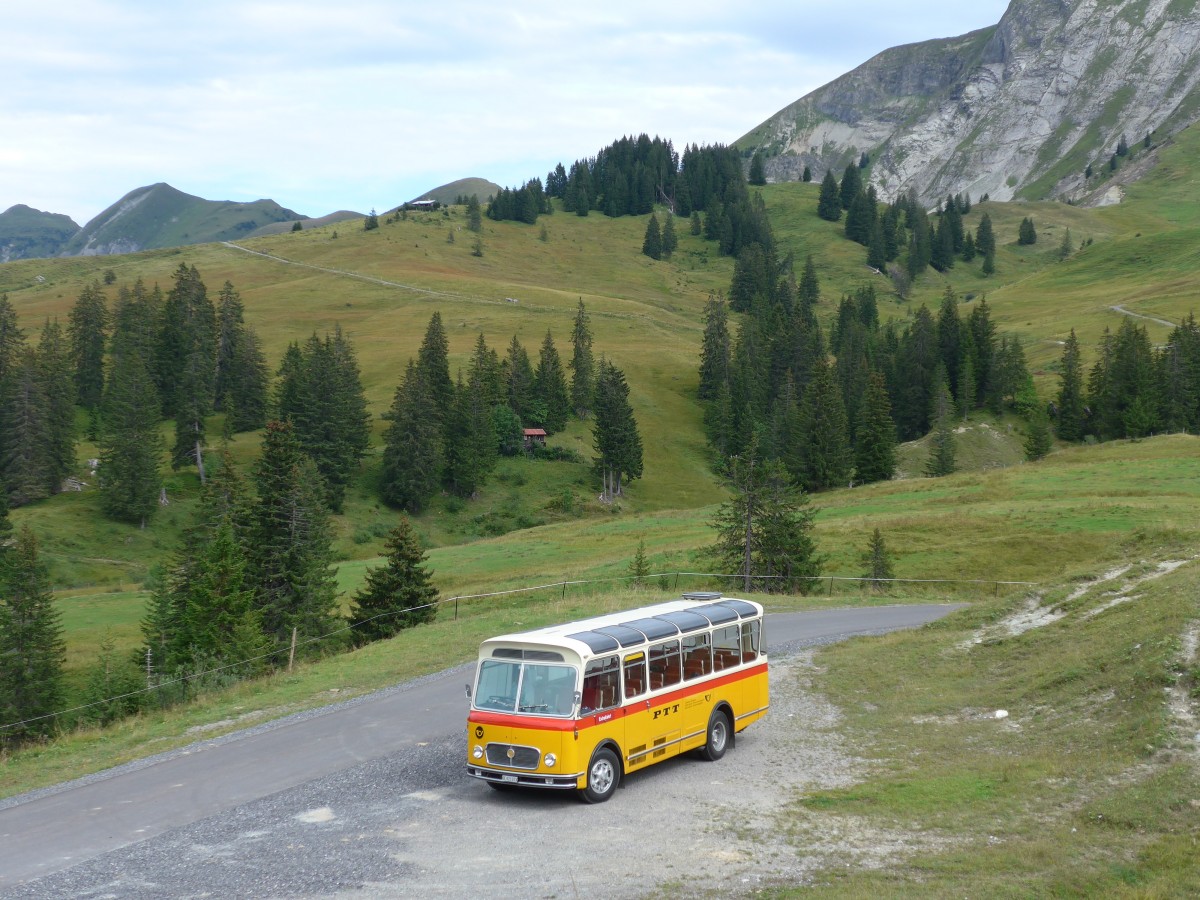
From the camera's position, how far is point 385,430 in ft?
364

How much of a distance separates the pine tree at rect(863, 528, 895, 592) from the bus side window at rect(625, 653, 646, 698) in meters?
30.4

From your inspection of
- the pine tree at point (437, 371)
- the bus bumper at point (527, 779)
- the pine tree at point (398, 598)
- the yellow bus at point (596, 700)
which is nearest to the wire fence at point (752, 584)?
the pine tree at point (398, 598)

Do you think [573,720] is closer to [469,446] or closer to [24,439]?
[469,446]

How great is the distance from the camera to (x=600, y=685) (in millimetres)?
17141

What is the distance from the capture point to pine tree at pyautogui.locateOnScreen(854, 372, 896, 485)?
9300 cm

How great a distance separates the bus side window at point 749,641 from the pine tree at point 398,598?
20916 mm

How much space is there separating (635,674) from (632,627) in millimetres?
923

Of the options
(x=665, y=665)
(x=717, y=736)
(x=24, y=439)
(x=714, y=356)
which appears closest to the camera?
(x=665, y=665)

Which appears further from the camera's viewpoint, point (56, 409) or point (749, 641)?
point (56, 409)

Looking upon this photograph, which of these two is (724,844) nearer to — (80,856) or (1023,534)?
(80,856)

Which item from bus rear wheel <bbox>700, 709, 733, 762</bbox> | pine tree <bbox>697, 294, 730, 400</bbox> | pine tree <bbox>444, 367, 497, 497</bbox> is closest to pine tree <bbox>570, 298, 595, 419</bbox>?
pine tree <bbox>697, 294, 730, 400</bbox>

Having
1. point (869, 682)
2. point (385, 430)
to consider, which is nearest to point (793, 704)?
point (869, 682)

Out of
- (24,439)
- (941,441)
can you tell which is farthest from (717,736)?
(24,439)

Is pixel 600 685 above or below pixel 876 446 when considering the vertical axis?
above
